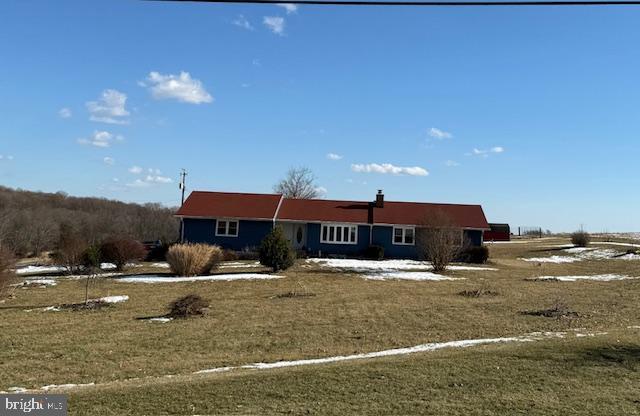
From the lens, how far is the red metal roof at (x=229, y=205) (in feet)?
124

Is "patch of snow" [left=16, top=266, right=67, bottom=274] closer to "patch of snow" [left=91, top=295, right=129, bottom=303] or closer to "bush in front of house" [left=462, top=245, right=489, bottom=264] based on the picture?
"patch of snow" [left=91, top=295, right=129, bottom=303]

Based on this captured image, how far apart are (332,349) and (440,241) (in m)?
18.0

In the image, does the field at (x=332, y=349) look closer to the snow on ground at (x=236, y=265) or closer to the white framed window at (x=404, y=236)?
the snow on ground at (x=236, y=265)

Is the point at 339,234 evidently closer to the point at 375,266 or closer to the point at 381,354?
the point at 375,266

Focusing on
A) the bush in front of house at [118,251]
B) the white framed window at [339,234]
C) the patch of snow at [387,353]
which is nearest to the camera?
the patch of snow at [387,353]

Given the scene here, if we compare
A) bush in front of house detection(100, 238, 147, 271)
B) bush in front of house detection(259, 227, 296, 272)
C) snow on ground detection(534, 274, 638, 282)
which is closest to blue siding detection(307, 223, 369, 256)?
bush in front of house detection(259, 227, 296, 272)

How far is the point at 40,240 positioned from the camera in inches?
2259

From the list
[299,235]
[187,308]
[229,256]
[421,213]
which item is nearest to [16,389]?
[187,308]

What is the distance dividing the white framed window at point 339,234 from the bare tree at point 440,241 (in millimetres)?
6206

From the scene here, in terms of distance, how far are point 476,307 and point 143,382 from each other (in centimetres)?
1099

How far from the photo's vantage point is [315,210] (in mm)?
39812

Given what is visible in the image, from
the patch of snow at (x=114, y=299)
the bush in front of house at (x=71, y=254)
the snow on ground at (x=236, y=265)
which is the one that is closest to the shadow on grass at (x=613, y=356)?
the patch of snow at (x=114, y=299)

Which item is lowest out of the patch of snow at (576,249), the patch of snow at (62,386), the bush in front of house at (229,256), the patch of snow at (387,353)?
the patch of snow at (62,386)

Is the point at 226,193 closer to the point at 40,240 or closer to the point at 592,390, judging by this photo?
the point at 40,240
